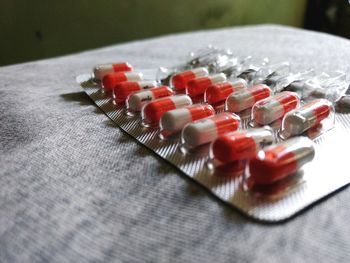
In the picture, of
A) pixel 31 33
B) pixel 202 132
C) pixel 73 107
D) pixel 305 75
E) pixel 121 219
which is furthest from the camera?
pixel 31 33

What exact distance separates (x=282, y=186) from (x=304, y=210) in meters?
0.05

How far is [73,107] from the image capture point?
0.90m

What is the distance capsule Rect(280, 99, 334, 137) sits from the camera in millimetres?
728

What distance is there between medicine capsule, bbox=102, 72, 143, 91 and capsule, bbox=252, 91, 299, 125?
13.7 inches

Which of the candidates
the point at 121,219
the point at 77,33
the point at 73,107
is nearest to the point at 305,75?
the point at 73,107

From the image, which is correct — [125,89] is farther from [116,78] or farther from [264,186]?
[264,186]

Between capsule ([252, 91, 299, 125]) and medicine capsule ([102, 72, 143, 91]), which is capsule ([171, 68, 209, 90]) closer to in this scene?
medicine capsule ([102, 72, 143, 91])

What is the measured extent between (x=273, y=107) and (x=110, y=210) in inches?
15.6

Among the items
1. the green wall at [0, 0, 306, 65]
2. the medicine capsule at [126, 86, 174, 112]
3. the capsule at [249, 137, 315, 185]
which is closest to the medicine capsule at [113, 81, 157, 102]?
the medicine capsule at [126, 86, 174, 112]

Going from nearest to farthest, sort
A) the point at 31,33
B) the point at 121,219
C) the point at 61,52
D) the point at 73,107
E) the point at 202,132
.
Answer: the point at 121,219, the point at 202,132, the point at 73,107, the point at 31,33, the point at 61,52

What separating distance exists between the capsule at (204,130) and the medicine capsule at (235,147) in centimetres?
4

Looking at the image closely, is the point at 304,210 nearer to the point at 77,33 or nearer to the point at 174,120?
the point at 174,120

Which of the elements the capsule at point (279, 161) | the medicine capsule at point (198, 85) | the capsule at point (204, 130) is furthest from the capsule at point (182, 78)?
the capsule at point (279, 161)

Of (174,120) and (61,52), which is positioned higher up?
(174,120)
